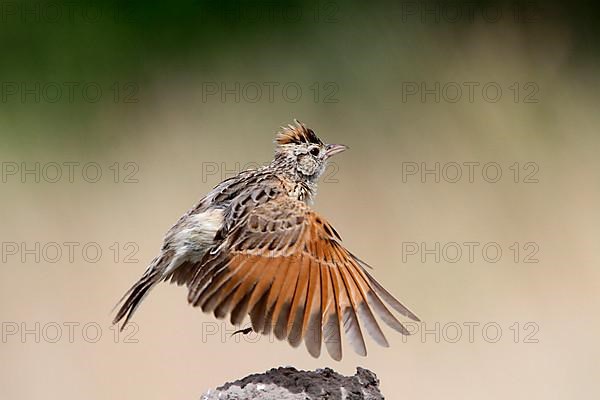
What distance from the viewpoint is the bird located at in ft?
11.3

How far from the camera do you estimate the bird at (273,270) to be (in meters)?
3.46

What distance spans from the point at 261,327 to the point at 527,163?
3292 millimetres

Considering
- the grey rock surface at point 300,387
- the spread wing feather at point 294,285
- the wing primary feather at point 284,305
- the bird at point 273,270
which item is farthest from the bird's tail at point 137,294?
the grey rock surface at point 300,387

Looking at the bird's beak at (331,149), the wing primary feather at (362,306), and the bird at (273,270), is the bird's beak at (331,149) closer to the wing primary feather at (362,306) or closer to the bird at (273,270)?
the bird at (273,270)

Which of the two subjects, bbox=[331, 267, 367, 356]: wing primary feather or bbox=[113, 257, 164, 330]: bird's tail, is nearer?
bbox=[331, 267, 367, 356]: wing primary feather

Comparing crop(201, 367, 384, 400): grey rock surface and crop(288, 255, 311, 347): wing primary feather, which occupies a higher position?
crop(288, 255, 311, 347): wing primary feather

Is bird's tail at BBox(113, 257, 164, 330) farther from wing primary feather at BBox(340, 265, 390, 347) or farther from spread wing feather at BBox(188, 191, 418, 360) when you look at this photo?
wing primary feather at BBox(340, 265, 390, 347)

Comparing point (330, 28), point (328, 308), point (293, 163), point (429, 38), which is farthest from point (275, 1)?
point (328, 308)

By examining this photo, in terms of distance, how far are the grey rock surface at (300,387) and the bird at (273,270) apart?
85 millimetres

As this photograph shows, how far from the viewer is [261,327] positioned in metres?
3.46

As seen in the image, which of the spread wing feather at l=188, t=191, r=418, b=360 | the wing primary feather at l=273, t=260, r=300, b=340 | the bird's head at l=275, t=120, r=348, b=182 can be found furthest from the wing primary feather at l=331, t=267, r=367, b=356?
the bird's head at l=275, t=120, r=348, b=182

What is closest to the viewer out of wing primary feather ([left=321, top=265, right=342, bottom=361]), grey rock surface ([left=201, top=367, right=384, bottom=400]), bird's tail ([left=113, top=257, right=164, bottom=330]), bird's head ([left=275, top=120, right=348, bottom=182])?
grey rock surface ([left=201, top=367, right=384, bottom=400])

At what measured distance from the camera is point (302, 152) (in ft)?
14.6

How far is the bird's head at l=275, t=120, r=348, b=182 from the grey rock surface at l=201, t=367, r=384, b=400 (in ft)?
4.29
